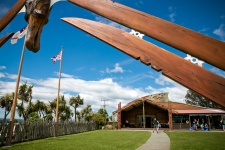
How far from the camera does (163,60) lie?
3.95ft

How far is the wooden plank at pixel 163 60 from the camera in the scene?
1.05 metres

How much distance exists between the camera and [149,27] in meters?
1.10

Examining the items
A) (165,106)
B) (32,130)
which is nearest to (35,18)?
(32,130)

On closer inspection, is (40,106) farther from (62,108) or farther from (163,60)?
(163,60)

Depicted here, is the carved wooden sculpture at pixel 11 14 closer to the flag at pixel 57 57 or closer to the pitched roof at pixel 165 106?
the flag at pixel 57 57

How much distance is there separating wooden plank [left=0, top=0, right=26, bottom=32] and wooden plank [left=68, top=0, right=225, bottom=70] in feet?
3.20

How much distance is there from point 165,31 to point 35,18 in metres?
1.03

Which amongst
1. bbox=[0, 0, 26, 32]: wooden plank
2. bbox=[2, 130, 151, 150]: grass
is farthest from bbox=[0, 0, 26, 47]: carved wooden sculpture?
bbox=[2, 130, 151, 150]: grass

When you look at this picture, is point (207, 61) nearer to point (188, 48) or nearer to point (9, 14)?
point (188, 48)

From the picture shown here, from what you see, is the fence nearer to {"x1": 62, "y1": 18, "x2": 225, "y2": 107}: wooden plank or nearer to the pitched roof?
the pitched roof

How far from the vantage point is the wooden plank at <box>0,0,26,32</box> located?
6.20 ft

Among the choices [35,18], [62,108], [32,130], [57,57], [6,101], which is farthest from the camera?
[62,108]

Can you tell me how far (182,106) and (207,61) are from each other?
39.3 m

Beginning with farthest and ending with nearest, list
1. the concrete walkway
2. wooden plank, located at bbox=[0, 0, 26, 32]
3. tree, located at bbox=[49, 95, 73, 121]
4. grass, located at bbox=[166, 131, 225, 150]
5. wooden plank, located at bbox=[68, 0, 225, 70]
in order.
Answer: tree, located at bbox=[49, 95, 73, 121], grass, located at bbox=[166, 131, 225, 150], the concrete walkway, wooden plank, located at bbox=[0, 0, 26, 32], wooden plank, located at bbox=[68, 0, 225, 70]
